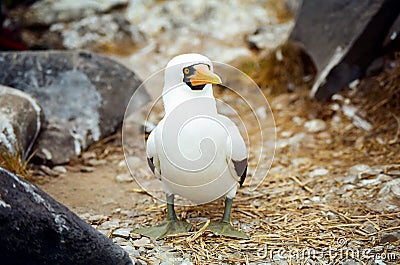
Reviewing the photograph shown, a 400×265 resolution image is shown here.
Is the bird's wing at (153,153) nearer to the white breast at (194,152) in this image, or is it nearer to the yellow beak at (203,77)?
the white breast at (194,152)

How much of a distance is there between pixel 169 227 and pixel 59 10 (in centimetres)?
326

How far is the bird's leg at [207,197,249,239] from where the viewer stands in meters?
2.52

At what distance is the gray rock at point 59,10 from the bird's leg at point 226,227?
3.21 metres

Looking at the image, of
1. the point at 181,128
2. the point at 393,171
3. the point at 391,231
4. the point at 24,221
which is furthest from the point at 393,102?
the point at 24,221

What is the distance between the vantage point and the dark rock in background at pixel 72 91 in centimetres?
366

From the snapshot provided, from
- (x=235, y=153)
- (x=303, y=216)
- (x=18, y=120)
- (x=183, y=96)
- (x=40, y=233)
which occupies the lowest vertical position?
(x=303, y=216)

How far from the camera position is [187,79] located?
2480 millimetres

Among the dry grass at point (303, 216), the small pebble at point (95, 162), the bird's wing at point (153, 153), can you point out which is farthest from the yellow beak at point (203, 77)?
the small pebble at point (95, 162)

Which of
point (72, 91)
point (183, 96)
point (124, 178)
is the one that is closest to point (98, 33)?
point (72, 91)

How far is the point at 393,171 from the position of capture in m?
3.11

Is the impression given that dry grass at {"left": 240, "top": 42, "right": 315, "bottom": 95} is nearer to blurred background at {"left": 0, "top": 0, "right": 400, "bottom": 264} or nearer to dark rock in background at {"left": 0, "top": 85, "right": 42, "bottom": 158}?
blurred background at {"left": 0, "top": 0, "right": 400, "bottom": 264}

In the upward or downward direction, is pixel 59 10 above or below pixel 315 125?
above

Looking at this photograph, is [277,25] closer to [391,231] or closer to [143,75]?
[143,75]

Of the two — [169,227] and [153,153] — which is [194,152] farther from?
[169,227]
